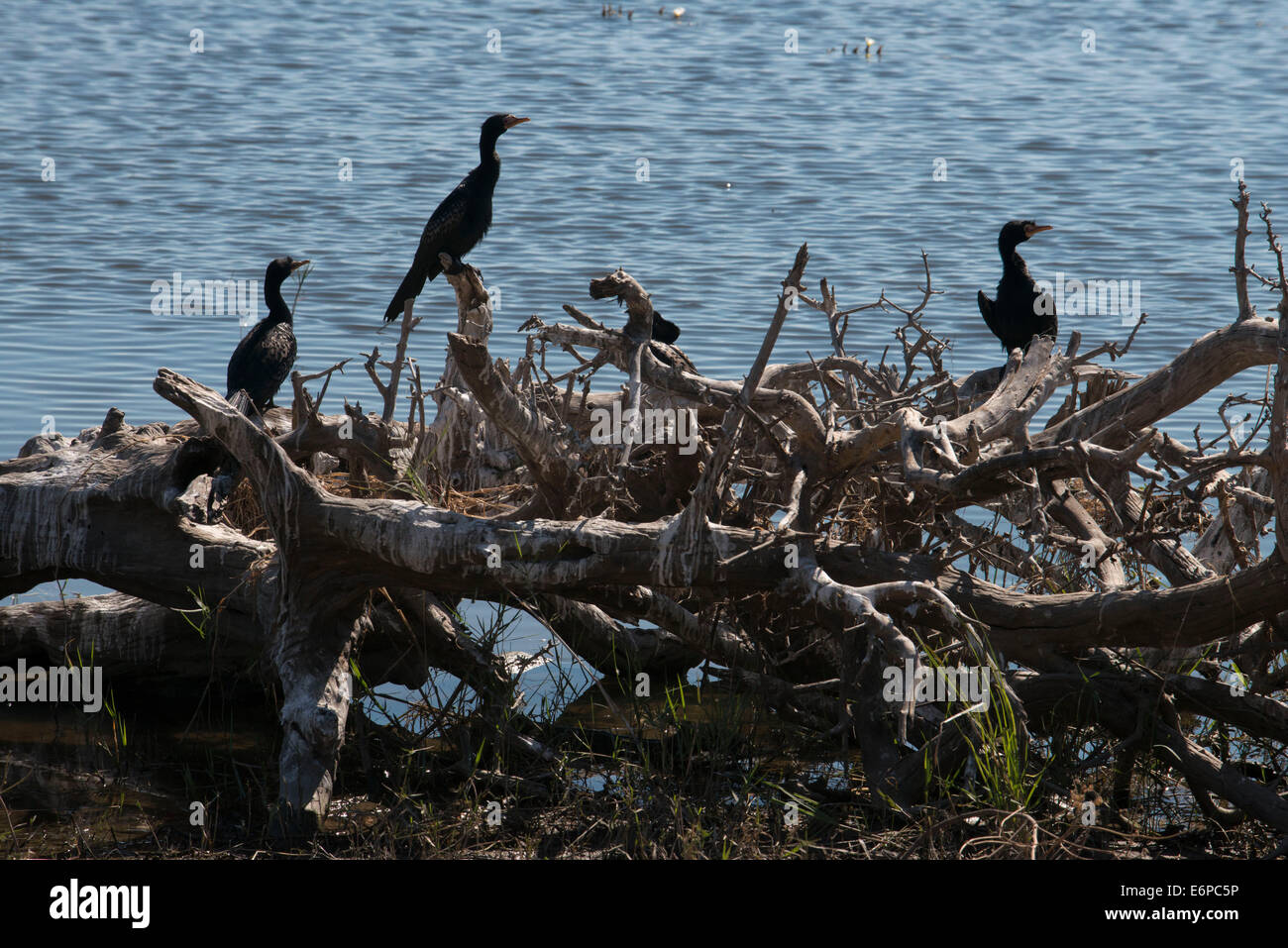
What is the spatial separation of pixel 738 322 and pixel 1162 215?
5.44 m

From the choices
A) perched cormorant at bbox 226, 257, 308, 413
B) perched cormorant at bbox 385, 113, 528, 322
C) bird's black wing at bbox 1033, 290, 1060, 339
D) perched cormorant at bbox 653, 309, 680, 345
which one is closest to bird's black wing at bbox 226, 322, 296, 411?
perched cormorant at bbox 226, 257, 308, 413

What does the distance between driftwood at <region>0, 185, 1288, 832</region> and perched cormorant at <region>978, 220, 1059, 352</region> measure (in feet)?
1.82

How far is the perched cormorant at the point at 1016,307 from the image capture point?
21.7 ft

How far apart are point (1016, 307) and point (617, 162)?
9808mm

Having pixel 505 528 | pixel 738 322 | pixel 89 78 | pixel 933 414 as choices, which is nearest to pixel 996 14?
pixel 89 78

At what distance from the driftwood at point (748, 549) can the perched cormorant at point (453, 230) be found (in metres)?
0.81

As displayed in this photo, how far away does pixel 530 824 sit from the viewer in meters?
4.82

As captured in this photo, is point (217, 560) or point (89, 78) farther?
point (89, 78)

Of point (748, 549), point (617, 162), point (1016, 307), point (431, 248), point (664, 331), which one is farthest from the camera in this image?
point (617, 162)

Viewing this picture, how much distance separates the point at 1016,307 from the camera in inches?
266

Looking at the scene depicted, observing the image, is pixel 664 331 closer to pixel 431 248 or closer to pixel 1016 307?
pixel 431 248

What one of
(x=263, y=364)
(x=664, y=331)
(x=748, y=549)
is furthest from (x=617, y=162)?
(x=748, y=549)
